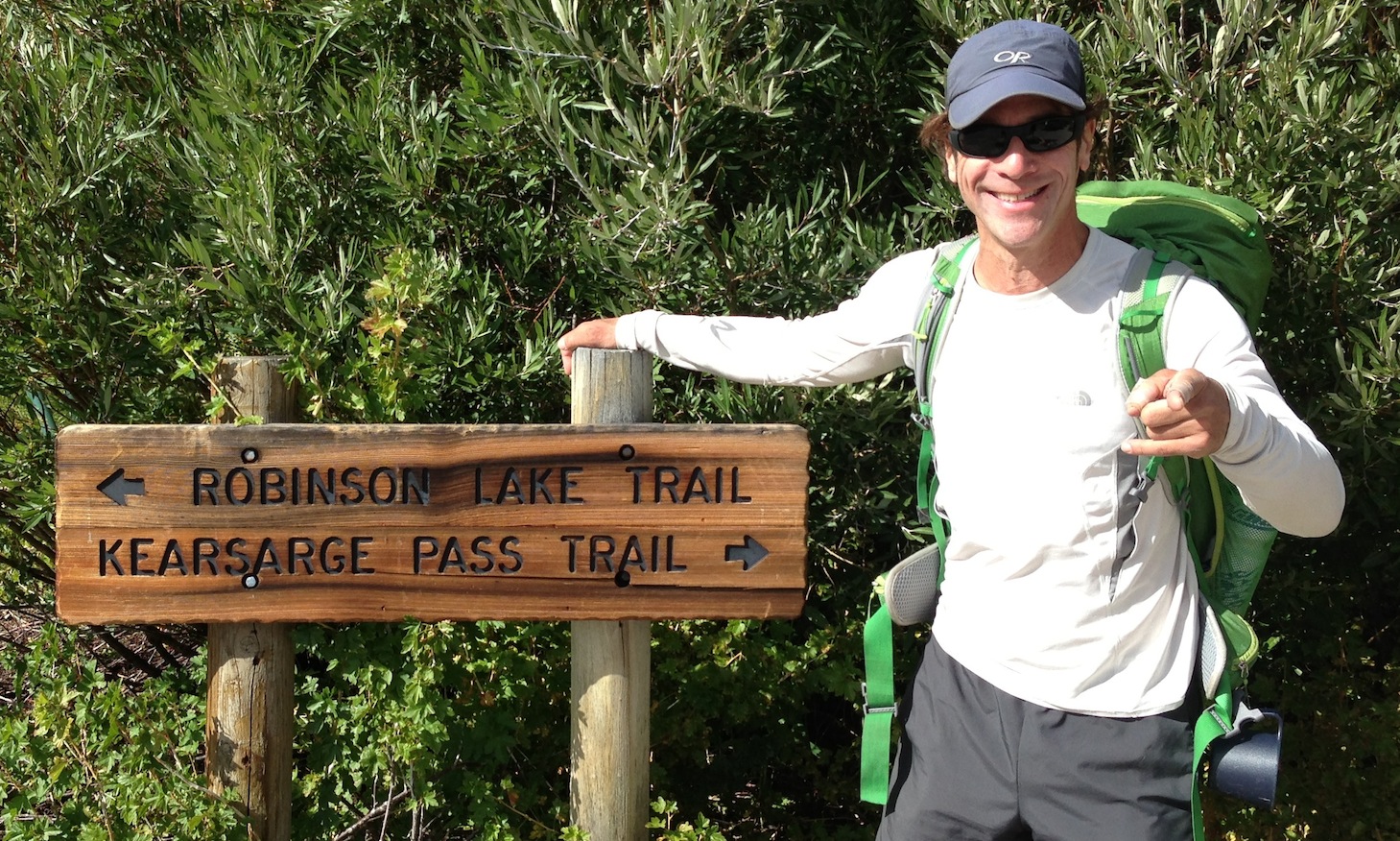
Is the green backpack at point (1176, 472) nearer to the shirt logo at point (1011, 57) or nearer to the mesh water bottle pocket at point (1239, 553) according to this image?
the mesh water bottle pocket at point (1239, 553)

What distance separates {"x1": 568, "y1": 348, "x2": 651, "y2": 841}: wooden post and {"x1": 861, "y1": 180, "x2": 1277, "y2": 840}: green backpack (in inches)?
25.3

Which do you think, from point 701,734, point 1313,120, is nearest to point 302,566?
point 701,734

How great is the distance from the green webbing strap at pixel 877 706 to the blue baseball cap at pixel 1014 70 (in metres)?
1.08

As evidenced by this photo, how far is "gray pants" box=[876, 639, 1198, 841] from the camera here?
89.2 inches

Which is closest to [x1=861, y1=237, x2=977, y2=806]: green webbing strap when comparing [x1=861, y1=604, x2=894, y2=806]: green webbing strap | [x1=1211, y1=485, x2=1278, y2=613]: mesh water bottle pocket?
[x1=861, y1=604, x2=894, y2=806]: green webbing strap

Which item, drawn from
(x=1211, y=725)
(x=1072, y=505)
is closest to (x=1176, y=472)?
(x=1072, y=505)

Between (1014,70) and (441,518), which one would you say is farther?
(441,518)

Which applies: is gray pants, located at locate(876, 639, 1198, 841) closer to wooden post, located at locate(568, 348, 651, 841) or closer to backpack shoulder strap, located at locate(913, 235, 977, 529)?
backpack shoulder strap, located at locate(913, 235, 977, 529)

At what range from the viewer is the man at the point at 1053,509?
7.38 feet

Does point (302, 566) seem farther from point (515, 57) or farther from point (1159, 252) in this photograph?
point (1159, 252)

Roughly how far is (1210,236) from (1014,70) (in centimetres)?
54

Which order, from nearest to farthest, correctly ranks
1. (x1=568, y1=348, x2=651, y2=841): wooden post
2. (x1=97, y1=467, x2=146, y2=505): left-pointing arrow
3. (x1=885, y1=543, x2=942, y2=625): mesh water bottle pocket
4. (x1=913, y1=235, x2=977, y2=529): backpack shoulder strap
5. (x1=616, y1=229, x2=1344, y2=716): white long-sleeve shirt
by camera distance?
(x1=616, y1=229, x2=1344, y2=716): white long-sleeve shirt → (x1=913, y1=235, x2=977, y2=529): backpack shoulder strap → (x1=885, y1=543, x2=942, y2=625): mesh water bottle pocket → (x1=97, y1=467, x2=146, y2=505): left-pointing arrow → (x1=568, y1=348, x2=651, y2=841): wooden post

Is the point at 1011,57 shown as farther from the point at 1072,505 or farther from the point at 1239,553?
the point at 1239,553

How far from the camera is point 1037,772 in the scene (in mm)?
2312
